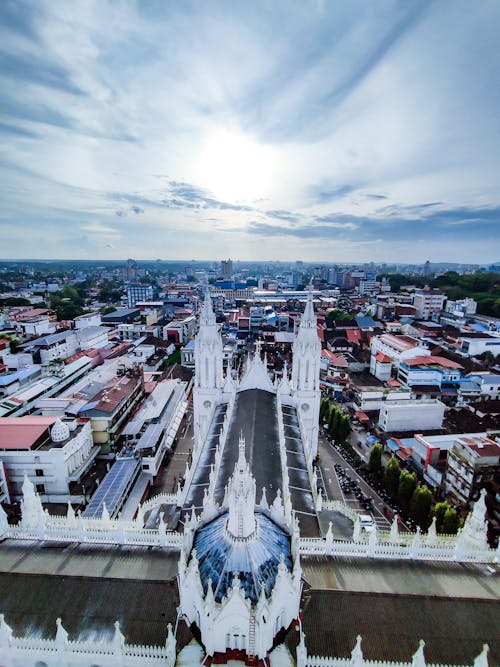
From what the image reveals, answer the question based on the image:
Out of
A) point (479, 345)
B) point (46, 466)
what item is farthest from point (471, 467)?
point (479, 345)

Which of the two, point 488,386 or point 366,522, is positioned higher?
point 488,386

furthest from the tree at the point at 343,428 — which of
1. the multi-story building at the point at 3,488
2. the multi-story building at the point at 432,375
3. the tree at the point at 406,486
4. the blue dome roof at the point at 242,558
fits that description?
the multi-story building at the point at 3,488

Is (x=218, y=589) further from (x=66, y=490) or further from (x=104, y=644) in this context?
(x=66, y=490)

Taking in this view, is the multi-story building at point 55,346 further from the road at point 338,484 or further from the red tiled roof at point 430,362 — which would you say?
the red tiled roof at point 430,362

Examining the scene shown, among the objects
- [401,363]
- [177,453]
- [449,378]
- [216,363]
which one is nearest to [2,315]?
[177,453]

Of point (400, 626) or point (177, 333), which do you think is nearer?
point (400, 626)

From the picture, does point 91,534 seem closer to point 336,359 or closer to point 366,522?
point 366,522

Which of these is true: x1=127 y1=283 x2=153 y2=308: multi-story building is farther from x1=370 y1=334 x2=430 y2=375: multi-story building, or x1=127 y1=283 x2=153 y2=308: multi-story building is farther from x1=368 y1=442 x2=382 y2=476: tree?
x1=368 y1=442 x2=382 y2=476: tree
